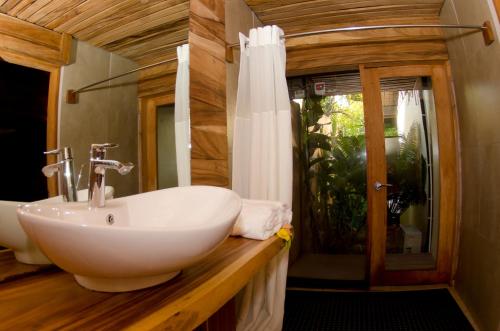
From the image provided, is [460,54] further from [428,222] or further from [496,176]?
[428,222]

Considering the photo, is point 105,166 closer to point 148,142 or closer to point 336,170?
point 148,142

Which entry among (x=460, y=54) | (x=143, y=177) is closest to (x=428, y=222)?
(x=460, y=54)

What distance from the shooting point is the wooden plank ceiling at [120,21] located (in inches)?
27.8

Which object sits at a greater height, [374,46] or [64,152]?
[374,46]

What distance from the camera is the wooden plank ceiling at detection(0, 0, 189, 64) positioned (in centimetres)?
71

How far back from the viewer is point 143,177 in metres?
1.00

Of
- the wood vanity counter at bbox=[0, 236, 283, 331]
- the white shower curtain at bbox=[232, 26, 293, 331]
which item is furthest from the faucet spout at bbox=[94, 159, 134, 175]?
the white shower curtain at bbox=[232, 26, 293, 331]

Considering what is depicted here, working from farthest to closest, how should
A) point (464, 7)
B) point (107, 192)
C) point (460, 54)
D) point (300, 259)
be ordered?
point (300, 259)
point (460, 54)
point (464, 7)
point (107, 192)

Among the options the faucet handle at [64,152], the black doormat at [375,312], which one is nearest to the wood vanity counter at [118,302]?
the faucet handle at [64,152]

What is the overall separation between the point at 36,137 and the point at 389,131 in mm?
2326

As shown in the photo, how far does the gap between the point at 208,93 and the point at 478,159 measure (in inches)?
70.3

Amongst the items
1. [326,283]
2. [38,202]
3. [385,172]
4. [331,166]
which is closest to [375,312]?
[326,283]

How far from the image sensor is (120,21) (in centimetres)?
94

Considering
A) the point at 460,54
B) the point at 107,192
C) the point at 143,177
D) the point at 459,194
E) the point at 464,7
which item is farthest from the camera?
the point at 459,194
